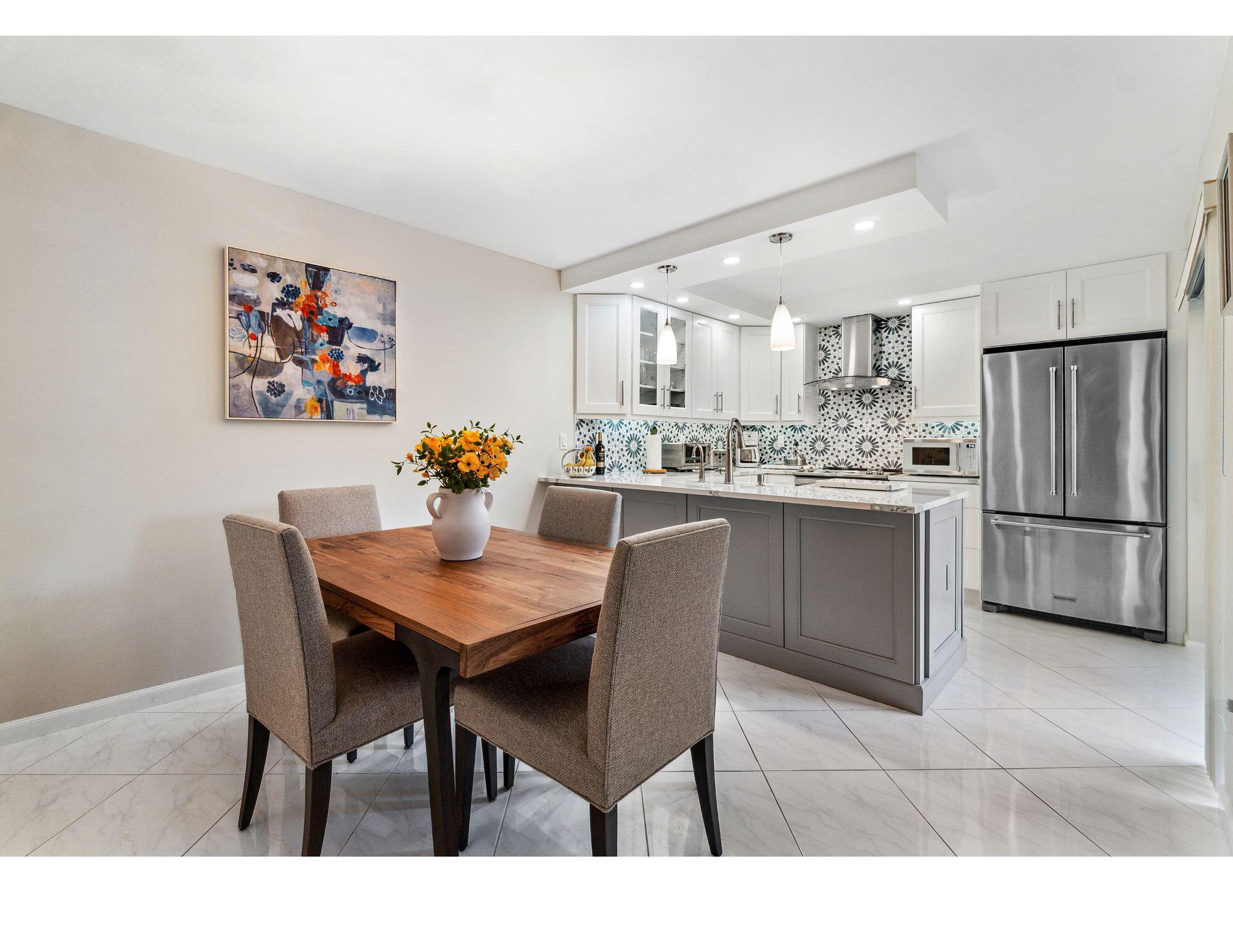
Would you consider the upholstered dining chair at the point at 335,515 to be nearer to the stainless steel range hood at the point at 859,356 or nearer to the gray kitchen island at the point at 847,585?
the gray kitchen island at the point at 847,585

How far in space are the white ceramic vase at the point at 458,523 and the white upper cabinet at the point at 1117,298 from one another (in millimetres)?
3780

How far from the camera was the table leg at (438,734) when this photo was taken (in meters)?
1.28

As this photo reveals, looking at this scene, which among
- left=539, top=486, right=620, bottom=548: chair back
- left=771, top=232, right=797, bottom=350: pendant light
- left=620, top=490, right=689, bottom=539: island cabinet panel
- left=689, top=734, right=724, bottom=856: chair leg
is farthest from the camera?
left=620, top=490, right=689, bottom=539: island cabinet panel

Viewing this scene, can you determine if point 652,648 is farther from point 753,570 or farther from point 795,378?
point 795,378

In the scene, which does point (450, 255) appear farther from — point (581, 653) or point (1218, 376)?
point (1218, 376)

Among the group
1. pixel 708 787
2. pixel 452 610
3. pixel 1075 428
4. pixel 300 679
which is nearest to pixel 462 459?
pixel 452 610

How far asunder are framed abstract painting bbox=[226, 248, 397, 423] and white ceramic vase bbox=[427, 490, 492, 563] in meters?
1.39

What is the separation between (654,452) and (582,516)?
2236 mm

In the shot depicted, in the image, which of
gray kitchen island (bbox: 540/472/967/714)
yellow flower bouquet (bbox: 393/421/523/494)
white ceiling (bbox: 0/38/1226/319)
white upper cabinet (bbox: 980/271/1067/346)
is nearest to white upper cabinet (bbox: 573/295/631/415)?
white ceiling (bbox: 0/38/1226/319)

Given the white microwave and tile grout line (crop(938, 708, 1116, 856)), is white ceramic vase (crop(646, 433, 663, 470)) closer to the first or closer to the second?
the white microwave

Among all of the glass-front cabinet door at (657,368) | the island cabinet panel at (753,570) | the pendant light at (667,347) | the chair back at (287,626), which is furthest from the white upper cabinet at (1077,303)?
the chair back at (287,626)

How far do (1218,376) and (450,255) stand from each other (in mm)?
3444

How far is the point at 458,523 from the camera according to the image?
Result: 1855 mm

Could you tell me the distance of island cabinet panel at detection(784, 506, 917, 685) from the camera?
2350mm
